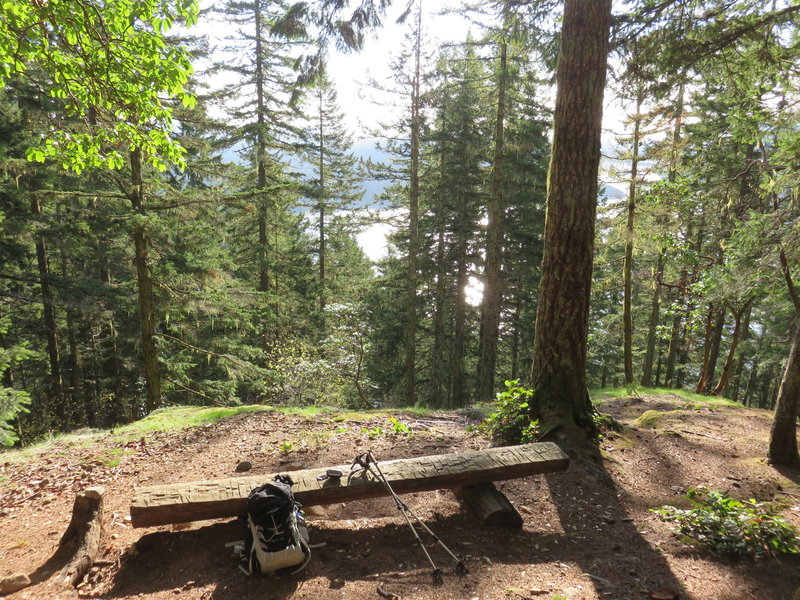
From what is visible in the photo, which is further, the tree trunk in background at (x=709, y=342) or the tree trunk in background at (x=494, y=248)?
the tree trunk in background at (x=709, y=342)

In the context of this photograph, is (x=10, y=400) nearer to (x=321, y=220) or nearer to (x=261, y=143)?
(x=261, y=143)

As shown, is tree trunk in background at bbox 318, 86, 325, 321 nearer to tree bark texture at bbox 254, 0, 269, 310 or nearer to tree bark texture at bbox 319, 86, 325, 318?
tree bark texture at bbox 319, 86, 325, 318

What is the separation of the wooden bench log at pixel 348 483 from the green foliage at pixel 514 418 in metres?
0.83

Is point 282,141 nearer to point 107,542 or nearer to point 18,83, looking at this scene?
point 18,83

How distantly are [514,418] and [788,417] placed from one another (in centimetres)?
364

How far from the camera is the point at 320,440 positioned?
6105mm

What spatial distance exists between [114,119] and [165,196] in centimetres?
632

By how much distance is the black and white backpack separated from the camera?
9.95ft

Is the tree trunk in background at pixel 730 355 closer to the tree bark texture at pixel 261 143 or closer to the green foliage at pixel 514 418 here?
the green foliage at pixel 514 418

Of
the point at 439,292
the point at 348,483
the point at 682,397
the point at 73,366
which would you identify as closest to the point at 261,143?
the point at 439,292

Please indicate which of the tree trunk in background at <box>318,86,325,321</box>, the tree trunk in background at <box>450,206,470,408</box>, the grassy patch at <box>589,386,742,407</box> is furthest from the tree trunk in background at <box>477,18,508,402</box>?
the tree trunk in background at <box>318,86,325,321</box>

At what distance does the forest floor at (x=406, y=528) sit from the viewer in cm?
303

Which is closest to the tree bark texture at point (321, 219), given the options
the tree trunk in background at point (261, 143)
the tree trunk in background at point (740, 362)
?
the tree trunk in background at point (261, 143)

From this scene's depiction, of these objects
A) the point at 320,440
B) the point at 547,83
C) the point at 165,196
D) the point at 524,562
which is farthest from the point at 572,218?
the point at 165,196
